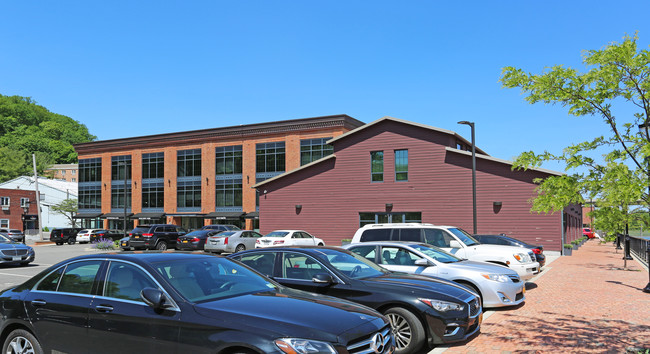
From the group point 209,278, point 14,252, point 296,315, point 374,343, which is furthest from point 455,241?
point 14,252

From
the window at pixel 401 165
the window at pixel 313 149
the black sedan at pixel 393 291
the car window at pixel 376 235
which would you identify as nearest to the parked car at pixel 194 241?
the window at pixel 401 165

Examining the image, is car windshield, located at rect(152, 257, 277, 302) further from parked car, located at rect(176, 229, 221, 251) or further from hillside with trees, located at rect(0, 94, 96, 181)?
hillside with trees, located at rect(0, 94, 96, 181)

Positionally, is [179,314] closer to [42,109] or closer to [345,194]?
[345,194]

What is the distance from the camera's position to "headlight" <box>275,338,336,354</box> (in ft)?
12.8

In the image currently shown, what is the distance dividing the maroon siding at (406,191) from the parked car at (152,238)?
6958mm

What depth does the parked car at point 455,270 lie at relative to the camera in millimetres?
9477

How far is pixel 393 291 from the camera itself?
270 inches

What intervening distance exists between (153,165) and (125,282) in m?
54.9

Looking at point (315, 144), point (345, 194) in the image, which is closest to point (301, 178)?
point (345, 194)

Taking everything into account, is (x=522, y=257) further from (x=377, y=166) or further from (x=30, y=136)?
(x=30, y=136)

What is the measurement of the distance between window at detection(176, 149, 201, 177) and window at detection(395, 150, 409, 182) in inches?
1154

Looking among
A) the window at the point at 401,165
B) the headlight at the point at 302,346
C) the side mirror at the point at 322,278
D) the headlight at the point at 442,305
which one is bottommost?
the headlight at the point at 442,305

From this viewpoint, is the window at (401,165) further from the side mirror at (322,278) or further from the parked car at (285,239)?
the side mirror at (322,278)

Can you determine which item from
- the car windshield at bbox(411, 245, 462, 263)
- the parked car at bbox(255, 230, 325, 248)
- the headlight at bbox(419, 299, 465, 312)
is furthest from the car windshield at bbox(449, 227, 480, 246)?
the parked car at bbox(255, 230, 325, 248)
